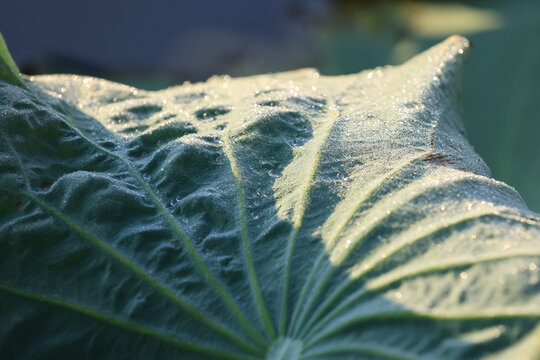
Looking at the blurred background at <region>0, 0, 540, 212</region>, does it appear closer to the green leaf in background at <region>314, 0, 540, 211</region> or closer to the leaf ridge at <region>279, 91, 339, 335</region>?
the green leaf in background at <region>314, 0, 540, 211</region>

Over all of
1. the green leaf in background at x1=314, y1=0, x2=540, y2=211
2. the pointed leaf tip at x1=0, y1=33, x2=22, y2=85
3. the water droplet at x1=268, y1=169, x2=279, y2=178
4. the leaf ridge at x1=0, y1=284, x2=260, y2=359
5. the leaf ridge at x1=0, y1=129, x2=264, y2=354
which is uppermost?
the green leaf in background at x1=314, y1=0, x2=540, y2=211

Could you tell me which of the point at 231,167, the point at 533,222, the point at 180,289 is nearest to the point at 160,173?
the point at 231,167

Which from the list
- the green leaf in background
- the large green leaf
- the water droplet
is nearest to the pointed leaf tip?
the large green leaf

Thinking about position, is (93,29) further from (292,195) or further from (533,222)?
(533,222)

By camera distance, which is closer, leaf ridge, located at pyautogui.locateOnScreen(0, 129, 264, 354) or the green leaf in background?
leaf ridge, located at pyautogui.locateOnScreen(0, 129, 264, 354)

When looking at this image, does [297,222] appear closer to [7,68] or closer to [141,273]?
[141,273]
